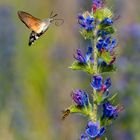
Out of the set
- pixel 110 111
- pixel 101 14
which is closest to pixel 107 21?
pixel 101 14

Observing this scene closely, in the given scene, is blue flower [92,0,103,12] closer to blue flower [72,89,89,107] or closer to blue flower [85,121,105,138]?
blue flower [72,89,89,107]

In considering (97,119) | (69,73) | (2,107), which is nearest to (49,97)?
(69,73)

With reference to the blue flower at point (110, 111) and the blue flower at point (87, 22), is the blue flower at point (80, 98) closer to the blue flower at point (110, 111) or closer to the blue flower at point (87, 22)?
the blue flower at point (110, 111)

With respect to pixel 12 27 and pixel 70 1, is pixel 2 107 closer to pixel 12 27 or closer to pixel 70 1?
pixel 12 27

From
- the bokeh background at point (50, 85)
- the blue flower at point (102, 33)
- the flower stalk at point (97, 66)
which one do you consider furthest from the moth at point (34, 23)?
the bokeh background at point (50, 85)

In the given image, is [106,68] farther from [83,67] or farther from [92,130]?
[92,130]

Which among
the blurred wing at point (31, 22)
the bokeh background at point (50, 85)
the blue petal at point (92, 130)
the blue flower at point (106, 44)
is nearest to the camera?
the blue petal at point (92, 130)

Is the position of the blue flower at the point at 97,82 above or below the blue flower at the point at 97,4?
below
